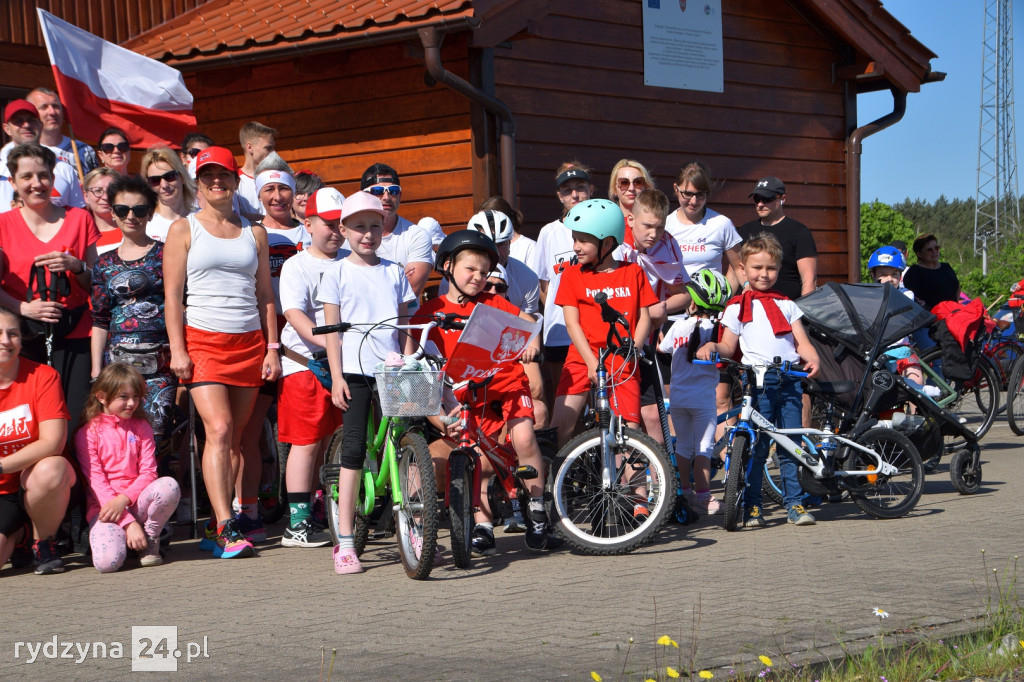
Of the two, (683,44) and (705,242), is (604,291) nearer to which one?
(705,242)

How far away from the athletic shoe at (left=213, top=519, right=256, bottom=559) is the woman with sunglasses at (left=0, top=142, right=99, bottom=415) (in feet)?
3.90

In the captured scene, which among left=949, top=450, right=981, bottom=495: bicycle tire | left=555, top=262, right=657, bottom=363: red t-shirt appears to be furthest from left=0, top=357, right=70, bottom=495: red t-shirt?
left=949, top=450, right=981, bottom=495: bicycle tire

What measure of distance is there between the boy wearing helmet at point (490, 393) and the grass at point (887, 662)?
2.18 meters

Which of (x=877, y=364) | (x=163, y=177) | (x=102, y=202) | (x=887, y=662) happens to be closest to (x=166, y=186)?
(x=163, y=177)

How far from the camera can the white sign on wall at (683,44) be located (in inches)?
504

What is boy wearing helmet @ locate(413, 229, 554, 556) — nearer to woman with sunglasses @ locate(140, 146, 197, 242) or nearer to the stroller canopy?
woman with sunglasses @ locate(140, 146, 197, 242)

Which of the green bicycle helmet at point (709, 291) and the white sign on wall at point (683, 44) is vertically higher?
the white sign on wall at point (683, 44)

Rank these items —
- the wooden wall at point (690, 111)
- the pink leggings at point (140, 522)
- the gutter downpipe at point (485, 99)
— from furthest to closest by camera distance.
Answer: the wooden wall at point (690, 111)
the gutter downpipe at point (485, 99)
the pink leggings at point (140, 522)

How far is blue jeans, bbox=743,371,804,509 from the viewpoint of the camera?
7594mm

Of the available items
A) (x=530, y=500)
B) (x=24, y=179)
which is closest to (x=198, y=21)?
(x=24, y=179)

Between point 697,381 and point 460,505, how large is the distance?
248 centimetres

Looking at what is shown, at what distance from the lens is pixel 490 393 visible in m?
6.86

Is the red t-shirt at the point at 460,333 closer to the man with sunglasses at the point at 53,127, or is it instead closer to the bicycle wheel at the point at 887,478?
the bicycle wheel at the point at 887,478

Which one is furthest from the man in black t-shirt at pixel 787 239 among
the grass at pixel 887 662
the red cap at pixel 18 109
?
the red cap at pixel 18 109
